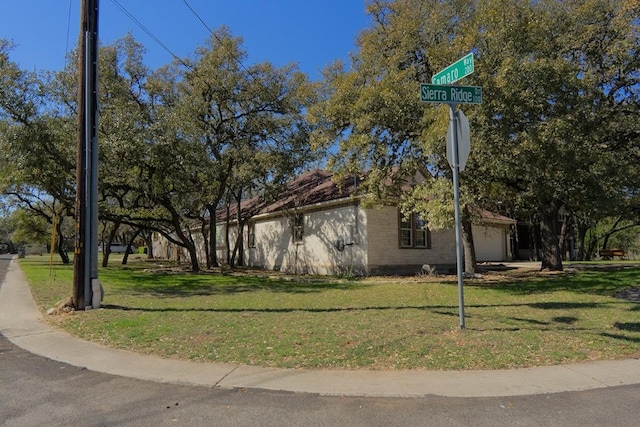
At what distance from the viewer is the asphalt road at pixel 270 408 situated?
4266 mm

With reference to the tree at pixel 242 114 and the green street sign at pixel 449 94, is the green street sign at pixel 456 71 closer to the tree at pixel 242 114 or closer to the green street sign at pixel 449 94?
the green street sign at pixel 449 94

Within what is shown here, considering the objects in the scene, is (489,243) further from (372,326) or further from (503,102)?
(372,326)

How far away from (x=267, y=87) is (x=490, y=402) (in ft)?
65.3

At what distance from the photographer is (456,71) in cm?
746

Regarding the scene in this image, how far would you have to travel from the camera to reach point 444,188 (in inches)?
516

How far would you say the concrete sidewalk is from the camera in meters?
5.11

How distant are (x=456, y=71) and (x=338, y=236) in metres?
14.0

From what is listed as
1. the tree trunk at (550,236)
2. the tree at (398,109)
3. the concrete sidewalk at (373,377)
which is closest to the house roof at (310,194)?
the tree trunk at (550,236)

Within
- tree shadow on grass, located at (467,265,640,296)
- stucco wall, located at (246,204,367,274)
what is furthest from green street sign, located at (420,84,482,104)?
stucco wall, located at (246,204,367,274)

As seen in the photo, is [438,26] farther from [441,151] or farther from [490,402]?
[490,402]

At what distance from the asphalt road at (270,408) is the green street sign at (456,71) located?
4.77 metres

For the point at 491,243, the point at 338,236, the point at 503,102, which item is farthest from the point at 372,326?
the point at 491,243

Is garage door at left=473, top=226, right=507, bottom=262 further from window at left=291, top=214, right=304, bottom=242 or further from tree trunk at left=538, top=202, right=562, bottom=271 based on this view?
window at left=291, top=214, right=304, bottom=242

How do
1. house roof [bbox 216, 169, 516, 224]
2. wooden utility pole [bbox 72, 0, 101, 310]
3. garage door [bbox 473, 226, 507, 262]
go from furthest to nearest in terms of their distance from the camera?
garage door [bbox 473, 226, 507, 262], house roof [bbox 216, 169, 516, 224], wooden utility pole [bbox 72, 0, 101, 310]
